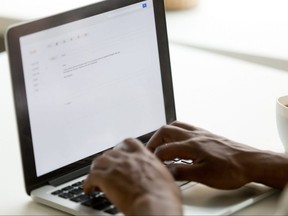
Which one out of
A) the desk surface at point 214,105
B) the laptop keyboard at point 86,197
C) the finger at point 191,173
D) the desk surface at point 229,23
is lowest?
the desk surface at point 229,23

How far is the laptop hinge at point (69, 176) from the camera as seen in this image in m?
1.33

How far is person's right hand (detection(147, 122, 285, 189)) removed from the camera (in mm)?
1274

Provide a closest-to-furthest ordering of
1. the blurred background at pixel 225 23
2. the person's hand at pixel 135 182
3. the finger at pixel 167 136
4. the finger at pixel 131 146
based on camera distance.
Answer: the person's hand at pixel 135 182
the finger at pixel 131 146
the finger at pixel 167 136
the blurred background at pixel 225 23

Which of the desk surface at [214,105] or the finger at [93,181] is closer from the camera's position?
the finger at [93,181]

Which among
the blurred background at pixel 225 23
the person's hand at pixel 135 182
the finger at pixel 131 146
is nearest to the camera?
the person's hand at pixel 135 182

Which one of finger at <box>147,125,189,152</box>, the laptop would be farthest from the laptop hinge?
finger at <box>147,125,189,152</box>

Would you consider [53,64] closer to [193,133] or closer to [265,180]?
[193,133]

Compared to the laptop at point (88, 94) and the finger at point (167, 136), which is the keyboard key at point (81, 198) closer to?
the laptop at point (88, 94)

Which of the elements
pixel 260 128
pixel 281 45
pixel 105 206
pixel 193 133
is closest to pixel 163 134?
pixel 193 133

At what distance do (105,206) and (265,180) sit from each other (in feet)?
0.87

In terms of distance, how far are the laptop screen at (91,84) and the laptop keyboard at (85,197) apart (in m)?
0.05

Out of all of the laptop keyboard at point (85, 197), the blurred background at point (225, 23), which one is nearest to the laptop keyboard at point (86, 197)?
the laptop keyboard at point (85, 197)

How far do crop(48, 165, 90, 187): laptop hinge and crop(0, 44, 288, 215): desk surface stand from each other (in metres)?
0.05

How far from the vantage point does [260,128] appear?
1.60m
